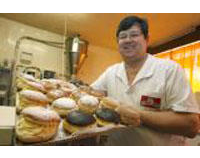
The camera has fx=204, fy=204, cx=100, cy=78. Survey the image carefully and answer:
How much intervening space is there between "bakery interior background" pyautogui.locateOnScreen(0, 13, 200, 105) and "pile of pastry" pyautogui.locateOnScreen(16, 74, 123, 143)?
1463 mm

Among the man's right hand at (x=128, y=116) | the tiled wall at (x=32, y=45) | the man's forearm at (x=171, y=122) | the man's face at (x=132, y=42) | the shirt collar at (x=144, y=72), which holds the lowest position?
the man's forearm at (x=171, y=122)

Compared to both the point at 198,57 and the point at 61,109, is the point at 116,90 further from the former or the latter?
the point at 198,57

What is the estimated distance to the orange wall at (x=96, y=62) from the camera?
252cm

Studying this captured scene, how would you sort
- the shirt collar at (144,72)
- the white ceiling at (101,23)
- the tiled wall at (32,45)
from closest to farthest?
the shirt collar at (144,72) → the white ceiling at (101,23) → the tiled wall at (32,45)

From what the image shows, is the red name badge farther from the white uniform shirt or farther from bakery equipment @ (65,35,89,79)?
bakery equipment @ (65,35,89,79)

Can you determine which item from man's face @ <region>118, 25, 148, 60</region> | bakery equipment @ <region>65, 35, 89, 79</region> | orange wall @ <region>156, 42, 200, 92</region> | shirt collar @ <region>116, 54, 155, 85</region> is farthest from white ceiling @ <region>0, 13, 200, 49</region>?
man's face @ <region>118, 25, 148, 60</region>

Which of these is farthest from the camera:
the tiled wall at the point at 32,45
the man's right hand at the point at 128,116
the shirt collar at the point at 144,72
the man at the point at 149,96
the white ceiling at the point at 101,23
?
the tiled wall at the point at 32,45

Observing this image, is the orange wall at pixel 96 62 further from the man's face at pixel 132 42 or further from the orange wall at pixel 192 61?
the man's face at pixel 132 42

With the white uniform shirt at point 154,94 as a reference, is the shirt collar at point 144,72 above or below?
above

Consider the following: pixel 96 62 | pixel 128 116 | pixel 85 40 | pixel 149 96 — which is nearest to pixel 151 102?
pixel 149 96

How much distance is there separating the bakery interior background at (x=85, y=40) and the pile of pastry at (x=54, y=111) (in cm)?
146

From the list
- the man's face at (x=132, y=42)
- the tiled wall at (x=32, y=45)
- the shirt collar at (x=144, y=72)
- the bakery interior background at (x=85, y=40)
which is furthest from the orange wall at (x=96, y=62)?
the man's face at (x=132, y=42)

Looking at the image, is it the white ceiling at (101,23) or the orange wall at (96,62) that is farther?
the orange wall at (96,62)

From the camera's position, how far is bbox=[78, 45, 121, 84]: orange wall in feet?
8.26
